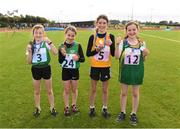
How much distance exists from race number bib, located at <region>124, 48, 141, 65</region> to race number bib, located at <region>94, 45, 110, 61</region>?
402mm

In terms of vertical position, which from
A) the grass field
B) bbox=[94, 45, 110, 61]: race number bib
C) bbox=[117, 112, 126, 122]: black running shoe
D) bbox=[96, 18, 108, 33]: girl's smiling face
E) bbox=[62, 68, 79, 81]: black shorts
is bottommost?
the grass field

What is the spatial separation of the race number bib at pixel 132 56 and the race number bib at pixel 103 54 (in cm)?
40

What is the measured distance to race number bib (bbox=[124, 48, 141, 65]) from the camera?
266 inches

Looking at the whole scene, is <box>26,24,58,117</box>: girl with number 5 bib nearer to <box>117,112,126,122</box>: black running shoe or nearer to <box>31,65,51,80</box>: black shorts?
<box>31,65,51,80</box>: black shorts

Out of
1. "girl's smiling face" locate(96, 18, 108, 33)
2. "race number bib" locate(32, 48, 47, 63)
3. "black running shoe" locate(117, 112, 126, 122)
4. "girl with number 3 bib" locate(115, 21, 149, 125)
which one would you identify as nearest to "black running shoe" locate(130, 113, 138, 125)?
"girl with number 3 bib" locate(115, 21, 149, 125)

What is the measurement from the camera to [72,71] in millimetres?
7195

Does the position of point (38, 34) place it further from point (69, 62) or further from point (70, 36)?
point (69, 62)

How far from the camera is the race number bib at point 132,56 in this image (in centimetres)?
677

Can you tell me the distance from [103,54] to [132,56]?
601 mm

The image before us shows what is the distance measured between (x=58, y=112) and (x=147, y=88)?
3668mm

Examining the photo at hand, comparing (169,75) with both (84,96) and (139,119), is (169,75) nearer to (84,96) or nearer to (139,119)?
(84,96)

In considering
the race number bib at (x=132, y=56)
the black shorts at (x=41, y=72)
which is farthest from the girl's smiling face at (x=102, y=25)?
the black shorts at (x=41, y=72)

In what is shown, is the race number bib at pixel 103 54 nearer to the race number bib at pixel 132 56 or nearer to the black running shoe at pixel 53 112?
→ the race number bib at pixel 132 56

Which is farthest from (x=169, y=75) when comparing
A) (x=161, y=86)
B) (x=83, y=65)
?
(x=83, y=65)
